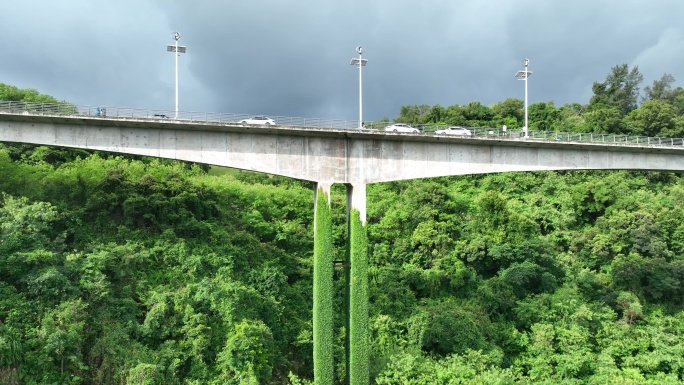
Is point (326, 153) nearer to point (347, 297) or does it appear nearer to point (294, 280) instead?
point (347, 297)

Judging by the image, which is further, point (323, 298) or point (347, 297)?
point (347, 297)

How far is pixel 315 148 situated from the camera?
20719 mm

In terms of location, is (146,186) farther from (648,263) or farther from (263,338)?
(648,263)

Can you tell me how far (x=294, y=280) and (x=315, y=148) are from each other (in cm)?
908

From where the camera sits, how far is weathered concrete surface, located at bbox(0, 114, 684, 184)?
62.3 feet

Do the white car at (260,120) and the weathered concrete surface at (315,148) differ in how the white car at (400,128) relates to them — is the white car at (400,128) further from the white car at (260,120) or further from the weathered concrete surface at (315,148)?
the white car at (260,120)

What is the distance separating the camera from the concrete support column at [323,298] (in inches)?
742

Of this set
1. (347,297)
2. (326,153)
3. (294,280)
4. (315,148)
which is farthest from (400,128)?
(294,280)

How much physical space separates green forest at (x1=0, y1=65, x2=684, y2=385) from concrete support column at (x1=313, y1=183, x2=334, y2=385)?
1.34m

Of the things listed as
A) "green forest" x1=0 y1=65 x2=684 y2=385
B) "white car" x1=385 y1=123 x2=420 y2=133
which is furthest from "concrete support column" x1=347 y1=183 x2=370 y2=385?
"white car" x1=385 y1=123 x2=420 y2=133

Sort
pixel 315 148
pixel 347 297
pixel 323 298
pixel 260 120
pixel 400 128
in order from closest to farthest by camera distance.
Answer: pixel 323 298 → pixel 347 297 → pixel 315 148 → pixel 260 120 → pixel 400 128

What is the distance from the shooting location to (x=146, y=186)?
25562 millimetres

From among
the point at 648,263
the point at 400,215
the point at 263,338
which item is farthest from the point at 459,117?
the point at 263,338

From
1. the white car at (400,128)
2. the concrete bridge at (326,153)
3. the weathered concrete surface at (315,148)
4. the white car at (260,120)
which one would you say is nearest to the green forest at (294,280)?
the concrete bridge at (326,153)
